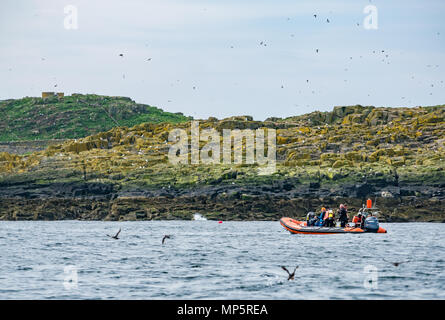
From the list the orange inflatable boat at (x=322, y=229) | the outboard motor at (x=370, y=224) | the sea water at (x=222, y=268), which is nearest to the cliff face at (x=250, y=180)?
the orange inflatable boat at (x=322, y=229)

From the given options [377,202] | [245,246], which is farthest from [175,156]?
[245,246]

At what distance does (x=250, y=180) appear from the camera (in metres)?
69.9

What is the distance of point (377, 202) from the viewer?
64.3m

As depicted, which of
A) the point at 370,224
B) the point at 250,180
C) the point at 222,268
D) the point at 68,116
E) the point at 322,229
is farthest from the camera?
the point at 68,116

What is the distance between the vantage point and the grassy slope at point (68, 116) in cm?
14488

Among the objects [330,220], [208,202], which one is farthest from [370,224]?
[208,202]

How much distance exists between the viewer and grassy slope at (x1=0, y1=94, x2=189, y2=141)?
144875 millimetres

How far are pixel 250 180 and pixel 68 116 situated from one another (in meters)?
91.2

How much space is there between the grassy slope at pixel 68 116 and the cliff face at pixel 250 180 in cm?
5544

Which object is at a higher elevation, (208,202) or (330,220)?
(330,220)

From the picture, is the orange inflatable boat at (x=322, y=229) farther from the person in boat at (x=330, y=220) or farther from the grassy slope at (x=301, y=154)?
the grassy slope at (x=301, y=154)

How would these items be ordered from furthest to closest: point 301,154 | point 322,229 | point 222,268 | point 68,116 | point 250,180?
1. point 68,116
2. point 301,154
3. point 250,180
4. point 322,229
5. point 222,268

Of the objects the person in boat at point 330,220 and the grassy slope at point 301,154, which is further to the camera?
the grassy slope at point 301,154

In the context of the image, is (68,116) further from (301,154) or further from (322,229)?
(322,229)
